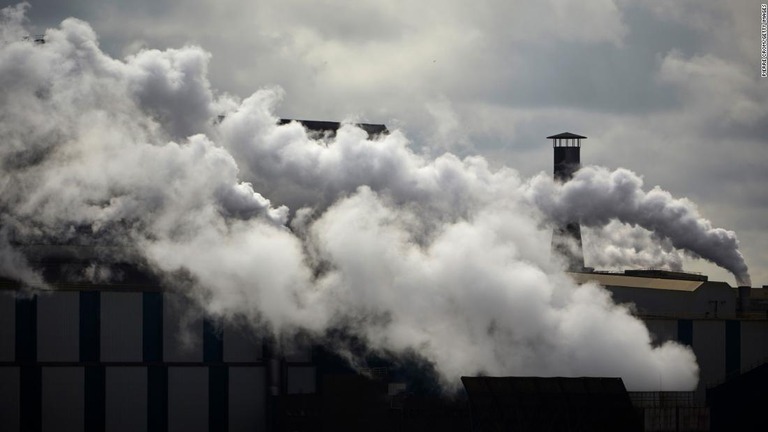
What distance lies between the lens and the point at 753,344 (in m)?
68.4

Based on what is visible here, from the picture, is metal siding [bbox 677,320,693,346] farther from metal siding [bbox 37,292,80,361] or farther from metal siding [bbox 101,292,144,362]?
metal siding [bbox 37,292,80,361]

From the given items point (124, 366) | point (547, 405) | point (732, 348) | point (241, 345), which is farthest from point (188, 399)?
point (732, 348)

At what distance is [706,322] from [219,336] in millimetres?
23414

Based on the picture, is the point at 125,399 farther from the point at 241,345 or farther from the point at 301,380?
the point at 301,380

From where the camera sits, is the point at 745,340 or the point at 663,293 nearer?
the point at 745,340

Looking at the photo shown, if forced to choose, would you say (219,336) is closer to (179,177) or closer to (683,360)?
(179,177)

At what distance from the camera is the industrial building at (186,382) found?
5706 cm

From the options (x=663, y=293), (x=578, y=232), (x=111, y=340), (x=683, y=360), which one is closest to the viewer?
(x=111, y=340)

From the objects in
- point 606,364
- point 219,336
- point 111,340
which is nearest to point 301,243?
point 219,336

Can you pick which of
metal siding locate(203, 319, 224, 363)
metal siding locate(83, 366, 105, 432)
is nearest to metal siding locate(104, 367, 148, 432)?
metal siding locate(83, 366, 105, 432)

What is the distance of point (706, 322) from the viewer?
67562 mm

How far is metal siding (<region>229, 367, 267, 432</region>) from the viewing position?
61.4 m

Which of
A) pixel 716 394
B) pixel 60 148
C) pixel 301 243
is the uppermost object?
pixel 60 148

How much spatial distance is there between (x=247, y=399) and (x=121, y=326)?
21.0 feet
